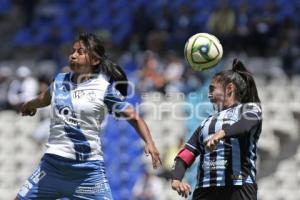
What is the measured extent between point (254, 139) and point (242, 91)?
1.31 ft

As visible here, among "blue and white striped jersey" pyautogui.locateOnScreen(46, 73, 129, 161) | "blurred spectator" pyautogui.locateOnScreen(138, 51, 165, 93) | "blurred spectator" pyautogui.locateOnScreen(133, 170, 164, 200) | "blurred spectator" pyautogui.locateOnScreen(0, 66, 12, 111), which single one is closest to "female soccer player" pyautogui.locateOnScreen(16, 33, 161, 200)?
"blue and white striped jersey" pyautogui.locateOnScreen(46, 73, 129, 161)

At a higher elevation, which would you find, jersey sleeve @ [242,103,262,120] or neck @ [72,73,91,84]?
neck @ [72,73,91,84]

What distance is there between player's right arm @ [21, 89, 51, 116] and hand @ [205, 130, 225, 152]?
1825 millimetres

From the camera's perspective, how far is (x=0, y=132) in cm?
1520

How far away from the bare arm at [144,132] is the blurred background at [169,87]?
14.8 feet

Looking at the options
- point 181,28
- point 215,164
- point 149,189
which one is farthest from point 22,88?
point 215,164

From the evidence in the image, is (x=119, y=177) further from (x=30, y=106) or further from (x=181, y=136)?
(x=30, y=106)

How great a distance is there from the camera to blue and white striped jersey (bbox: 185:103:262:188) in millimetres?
6352

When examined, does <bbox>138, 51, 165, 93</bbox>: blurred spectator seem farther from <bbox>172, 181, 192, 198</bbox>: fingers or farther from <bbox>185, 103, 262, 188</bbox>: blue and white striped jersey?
<bbox>172, 181, 192, 198</bbox>: fingers

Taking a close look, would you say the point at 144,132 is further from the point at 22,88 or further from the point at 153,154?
the point at 22,88

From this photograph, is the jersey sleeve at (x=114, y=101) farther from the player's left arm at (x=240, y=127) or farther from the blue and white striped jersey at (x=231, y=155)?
the player's left arm at (x=240, y=127)

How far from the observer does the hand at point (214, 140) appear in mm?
5953

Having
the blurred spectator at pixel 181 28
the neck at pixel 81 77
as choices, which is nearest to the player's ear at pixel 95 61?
the neck at pixel 81 77

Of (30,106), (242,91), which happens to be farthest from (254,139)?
(30,106)
